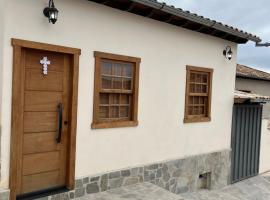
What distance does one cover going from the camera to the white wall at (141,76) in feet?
16.9

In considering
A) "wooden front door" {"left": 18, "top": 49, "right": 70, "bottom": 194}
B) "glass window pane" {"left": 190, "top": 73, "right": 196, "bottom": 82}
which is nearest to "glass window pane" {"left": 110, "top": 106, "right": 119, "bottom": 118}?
"wooden front door" {"left": 18, "top": 49, "right": 70, "bottom": 194}

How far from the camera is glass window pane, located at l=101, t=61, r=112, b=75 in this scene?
250 inches

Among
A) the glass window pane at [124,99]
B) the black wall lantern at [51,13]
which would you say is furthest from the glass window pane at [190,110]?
the black wall lantern at [51,13]

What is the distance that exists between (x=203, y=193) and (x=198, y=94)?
2.89 meters

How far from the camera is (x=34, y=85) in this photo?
537 cm

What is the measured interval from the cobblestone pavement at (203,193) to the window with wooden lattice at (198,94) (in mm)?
2151

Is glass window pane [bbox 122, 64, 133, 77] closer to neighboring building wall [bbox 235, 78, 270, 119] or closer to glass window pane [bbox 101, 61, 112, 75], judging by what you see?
glass window pane [bbox 101, 61, 112, 75]

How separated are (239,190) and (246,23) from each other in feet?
18.8

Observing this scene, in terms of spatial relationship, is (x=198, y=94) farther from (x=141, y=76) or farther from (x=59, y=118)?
(x=59, y=118)

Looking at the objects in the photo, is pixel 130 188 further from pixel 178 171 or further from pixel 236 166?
pixel 236 166

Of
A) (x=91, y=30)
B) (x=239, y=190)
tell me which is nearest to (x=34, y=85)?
(x=91, y=30)

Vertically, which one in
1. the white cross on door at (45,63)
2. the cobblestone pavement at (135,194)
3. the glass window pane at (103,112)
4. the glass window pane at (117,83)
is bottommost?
the cobblestone pavement at (135,194)

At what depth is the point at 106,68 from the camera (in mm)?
6422

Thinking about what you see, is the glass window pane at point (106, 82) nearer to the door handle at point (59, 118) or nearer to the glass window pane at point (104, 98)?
the glass window pane at point (104, 98)
